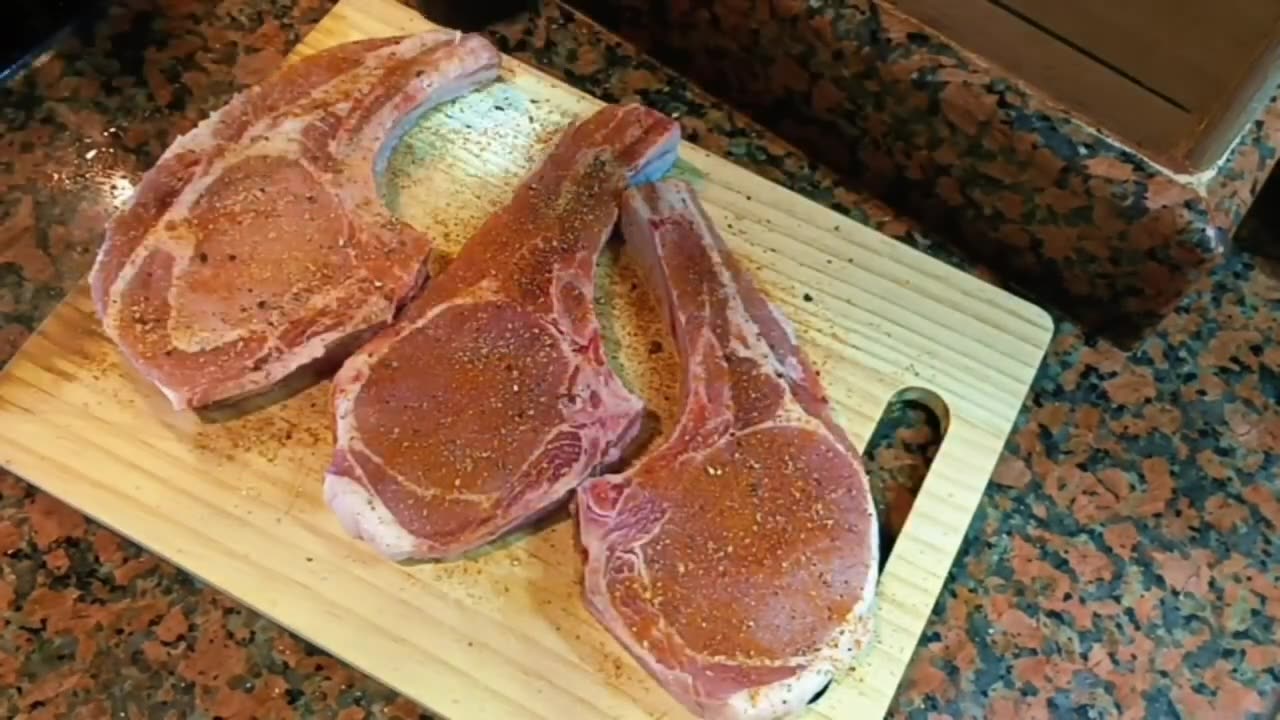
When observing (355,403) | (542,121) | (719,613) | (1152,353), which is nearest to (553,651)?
(719,613)

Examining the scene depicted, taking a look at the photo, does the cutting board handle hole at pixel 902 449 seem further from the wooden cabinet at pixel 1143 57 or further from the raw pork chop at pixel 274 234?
the raw pork chop at pixel 274 234

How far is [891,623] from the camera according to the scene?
96 cm

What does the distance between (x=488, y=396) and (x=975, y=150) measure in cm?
42

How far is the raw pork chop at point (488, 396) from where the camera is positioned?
0.95 meters

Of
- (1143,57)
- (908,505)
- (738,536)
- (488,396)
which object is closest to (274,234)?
(488,396)

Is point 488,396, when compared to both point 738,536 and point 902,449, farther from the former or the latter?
point 902,449

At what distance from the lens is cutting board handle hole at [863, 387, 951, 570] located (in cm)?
104

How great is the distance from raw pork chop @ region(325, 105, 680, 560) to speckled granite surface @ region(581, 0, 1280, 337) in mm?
183

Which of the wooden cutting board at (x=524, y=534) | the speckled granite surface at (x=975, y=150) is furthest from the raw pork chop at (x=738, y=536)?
the speckled granite surface at (x=975, y=150)

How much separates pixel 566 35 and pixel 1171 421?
2.01 ft

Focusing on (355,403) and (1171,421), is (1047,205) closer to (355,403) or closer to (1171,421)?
(1171,421)

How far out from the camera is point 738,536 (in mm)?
943

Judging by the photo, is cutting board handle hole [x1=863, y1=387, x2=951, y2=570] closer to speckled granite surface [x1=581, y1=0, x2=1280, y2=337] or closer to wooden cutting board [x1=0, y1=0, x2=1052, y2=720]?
wooden cutting board [x1=0, y1=0, x2=1052, y2=720]

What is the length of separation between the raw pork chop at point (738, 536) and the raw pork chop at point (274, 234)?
0.24 m
